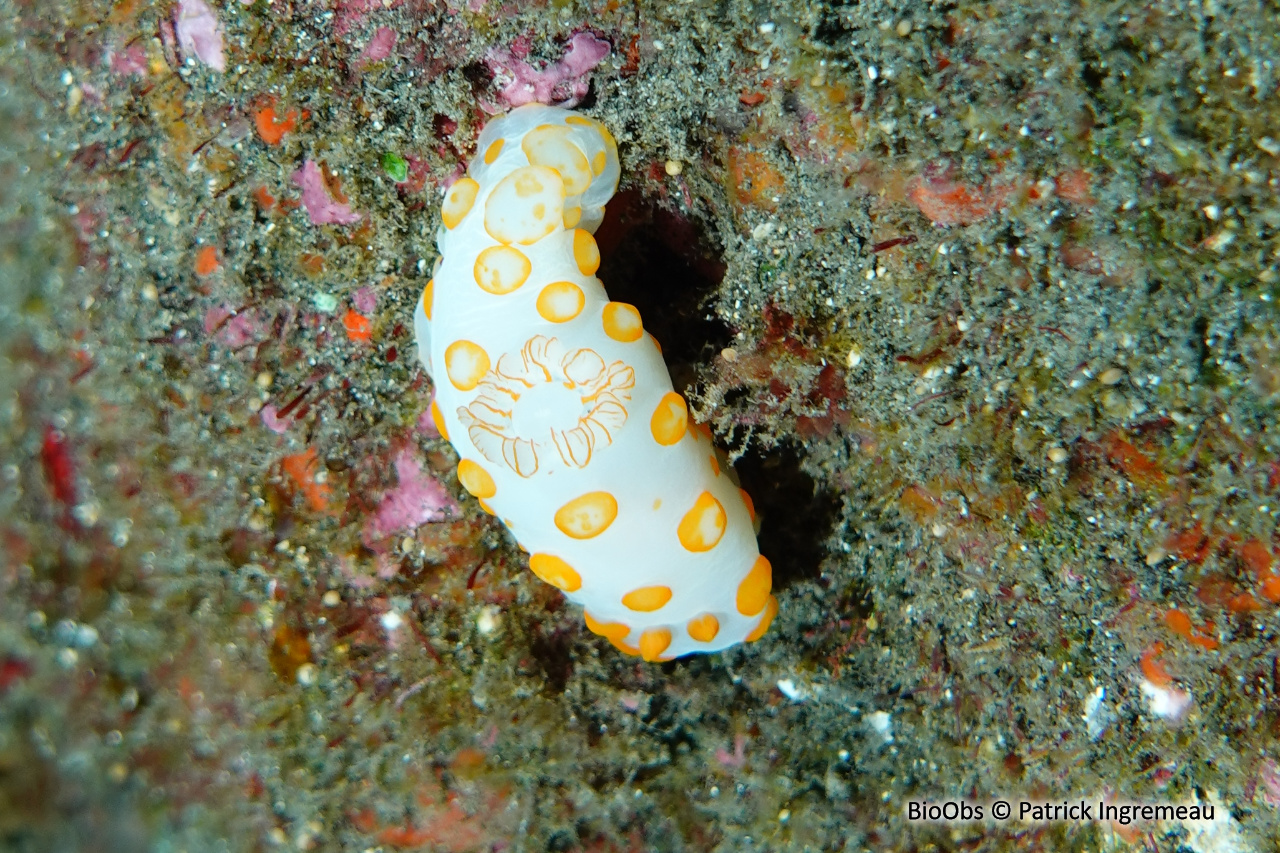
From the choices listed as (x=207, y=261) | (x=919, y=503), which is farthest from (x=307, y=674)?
(x=919, y=503)

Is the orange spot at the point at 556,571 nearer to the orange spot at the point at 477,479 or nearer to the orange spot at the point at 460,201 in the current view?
the orange spot at the point at 477,479

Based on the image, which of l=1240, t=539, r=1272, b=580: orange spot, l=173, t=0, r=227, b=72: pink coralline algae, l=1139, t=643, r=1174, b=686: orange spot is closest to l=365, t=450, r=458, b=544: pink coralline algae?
l=173, t=0, r=227, b=72: pink coralline algae

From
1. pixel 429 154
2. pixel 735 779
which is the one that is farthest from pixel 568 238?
pixel 735 779

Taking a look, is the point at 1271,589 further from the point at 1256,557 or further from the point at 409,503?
the point at 409,503

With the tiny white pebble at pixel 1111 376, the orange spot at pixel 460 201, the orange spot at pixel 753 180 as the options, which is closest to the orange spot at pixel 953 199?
the orange spot at pixel 753 180

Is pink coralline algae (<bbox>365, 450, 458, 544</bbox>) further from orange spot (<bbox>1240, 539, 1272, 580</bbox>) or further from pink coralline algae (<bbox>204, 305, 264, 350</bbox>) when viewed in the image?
orange spot (<bbox>1240, 539, 1272, 580</bbox>)

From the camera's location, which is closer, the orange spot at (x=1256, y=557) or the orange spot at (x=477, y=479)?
the orange spot at (x=1256, y=557)

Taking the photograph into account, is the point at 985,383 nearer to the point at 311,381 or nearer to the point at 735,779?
the point at 735,779
